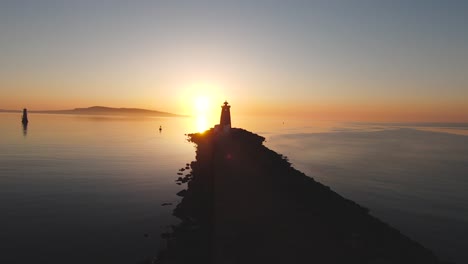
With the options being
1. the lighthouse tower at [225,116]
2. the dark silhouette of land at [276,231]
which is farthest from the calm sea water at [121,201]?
the lighthouse tower at [225,116]

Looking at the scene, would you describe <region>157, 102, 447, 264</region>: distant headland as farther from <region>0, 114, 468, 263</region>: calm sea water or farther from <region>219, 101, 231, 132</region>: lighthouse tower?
<region>219, 101, 231, 132</region>: lighthouse tower

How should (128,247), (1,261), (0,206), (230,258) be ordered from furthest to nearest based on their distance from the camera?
(0,206)
(128,247)
(1,261)
(230,258)

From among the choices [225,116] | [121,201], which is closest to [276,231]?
[121,201]

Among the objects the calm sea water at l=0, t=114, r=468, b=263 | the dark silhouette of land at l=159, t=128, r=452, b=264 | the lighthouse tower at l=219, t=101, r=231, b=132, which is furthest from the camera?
the lighthouse tower at l=219, t=101, r=231, b=132

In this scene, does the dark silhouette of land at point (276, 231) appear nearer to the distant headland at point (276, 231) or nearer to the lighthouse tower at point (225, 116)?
the distant headland at point (276, 231)

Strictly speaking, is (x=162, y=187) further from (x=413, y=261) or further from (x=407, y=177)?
(x=407, y=177)

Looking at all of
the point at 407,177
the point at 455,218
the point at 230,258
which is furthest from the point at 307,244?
the point at 407,177

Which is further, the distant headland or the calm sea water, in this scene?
the calm sea water

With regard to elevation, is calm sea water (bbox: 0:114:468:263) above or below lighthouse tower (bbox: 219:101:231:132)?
below

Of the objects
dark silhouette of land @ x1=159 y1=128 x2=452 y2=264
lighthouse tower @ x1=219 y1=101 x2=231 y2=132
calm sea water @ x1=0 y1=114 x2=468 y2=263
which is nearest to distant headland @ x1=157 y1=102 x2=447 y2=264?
dark silhouette of land @ x1=159 y1=128 x2=452 y2=264
